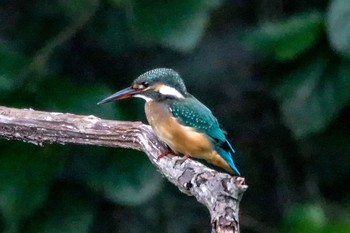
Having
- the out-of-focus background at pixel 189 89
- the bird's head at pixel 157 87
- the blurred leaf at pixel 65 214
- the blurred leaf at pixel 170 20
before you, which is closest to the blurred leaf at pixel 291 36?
the out-of-focus background at pixel 189 89

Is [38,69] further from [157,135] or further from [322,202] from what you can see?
[322,202]

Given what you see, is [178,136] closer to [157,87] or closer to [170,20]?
[157,87]

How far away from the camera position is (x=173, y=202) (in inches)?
157

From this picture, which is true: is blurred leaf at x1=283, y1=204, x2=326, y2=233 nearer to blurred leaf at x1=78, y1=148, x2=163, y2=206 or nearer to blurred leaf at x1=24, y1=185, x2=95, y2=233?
blurred leaf at x1=78, y1=148, x2=163, y2=206

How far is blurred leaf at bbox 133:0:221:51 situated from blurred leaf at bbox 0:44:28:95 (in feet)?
1.16

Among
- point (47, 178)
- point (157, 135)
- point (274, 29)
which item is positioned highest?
point (274, 29)

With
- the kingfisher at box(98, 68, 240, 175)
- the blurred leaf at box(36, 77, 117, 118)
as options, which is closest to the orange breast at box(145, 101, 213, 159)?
the kingfisher at box(98, 68, 240, 175)

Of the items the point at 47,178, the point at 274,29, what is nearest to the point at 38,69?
the point at 47,178

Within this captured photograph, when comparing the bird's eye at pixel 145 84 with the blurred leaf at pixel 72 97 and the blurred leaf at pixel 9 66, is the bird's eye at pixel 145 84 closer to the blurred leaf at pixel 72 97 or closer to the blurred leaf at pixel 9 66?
the blurred leaf at pixel 72 97

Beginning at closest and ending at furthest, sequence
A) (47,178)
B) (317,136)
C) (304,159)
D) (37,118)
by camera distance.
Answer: (37,118), (47,178), (317,136), (304,159)

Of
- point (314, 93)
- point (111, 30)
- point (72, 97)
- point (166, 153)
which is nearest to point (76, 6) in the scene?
point (111, 30)

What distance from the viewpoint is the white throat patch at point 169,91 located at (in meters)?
2.95

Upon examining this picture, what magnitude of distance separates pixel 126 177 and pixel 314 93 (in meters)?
0.62

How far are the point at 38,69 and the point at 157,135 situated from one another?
2.33ft
